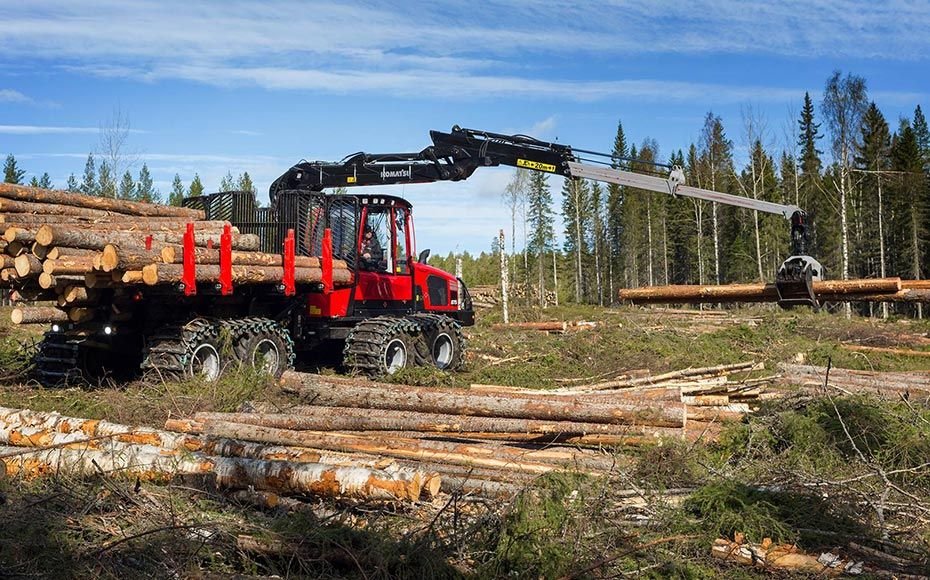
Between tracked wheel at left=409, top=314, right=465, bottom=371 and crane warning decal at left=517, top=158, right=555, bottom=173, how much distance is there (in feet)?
10.3

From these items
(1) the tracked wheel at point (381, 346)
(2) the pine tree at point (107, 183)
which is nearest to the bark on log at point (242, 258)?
(1) the tracked wheel at point (381, 346)

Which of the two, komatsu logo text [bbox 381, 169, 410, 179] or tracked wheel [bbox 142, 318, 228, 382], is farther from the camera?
komatsu logo text [bbox 381, 169, 410, 179]

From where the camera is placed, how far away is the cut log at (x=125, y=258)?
9.43 metres

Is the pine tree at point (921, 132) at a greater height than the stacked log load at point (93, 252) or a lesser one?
greater

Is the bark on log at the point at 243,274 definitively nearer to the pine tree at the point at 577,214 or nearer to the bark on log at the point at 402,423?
the bark on log at the point at 402,423

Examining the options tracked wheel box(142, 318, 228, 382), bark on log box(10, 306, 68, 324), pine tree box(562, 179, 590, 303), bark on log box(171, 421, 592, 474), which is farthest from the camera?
pine tree box(562, 179, 590, 303)

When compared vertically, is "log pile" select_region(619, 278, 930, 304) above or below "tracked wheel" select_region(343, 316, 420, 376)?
above

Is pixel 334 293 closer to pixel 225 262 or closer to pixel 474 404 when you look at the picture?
pixel 225 262

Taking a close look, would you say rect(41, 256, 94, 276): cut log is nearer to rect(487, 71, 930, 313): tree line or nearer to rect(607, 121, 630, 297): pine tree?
rect(487, 71, 930, 313): tree line

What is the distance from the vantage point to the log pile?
25.9ft

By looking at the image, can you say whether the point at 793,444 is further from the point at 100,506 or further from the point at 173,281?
the point at 173,281

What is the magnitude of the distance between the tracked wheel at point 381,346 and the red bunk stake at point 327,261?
88cm

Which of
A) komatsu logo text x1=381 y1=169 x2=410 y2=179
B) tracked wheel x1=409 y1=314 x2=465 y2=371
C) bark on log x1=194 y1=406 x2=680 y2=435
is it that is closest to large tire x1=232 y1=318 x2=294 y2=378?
tracked wheel x1=409 y1=314 x2=465 y2=371

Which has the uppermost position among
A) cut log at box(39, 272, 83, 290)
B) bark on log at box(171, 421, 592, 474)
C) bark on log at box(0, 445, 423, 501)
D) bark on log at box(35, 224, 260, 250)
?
bark on log at box(35, 224, 260, 250)
